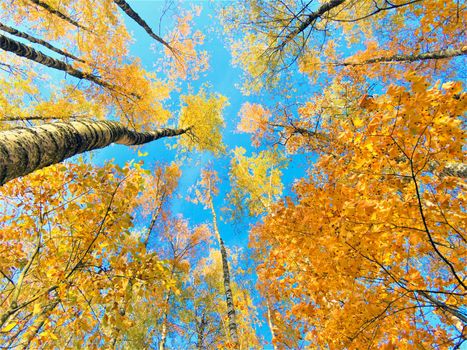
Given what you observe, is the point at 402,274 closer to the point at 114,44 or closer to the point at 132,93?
the point at 132,93

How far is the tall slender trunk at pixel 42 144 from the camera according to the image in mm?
1453

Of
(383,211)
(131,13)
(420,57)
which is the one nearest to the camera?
(383,211)

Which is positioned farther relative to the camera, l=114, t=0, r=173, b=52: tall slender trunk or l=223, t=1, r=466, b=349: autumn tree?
l=114, t=0, r=173, b=52: tall slender trunk

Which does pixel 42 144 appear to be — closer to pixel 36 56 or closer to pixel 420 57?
pixel 36 56

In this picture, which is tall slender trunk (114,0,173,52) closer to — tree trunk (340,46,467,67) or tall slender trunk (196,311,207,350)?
tree trunk (340,46,467,67)

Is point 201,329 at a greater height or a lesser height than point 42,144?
greater

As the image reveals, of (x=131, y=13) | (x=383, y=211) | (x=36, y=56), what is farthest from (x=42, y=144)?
(x=36, y=56)

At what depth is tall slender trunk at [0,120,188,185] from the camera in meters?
1.45

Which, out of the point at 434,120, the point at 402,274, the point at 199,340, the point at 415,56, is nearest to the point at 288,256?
the point at 402,274

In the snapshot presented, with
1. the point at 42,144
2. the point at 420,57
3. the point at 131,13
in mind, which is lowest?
the point at 42,144

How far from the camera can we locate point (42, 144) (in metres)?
1.71

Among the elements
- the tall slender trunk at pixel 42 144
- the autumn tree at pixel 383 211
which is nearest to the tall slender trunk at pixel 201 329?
the autumn tree at pixel 383 211

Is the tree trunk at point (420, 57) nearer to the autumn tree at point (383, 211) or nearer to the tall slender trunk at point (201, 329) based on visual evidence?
the autumn tree at point (383, 211)

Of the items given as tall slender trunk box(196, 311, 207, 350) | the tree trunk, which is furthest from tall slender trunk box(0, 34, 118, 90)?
tall slender trunk box(196, 311, 207, 350)
